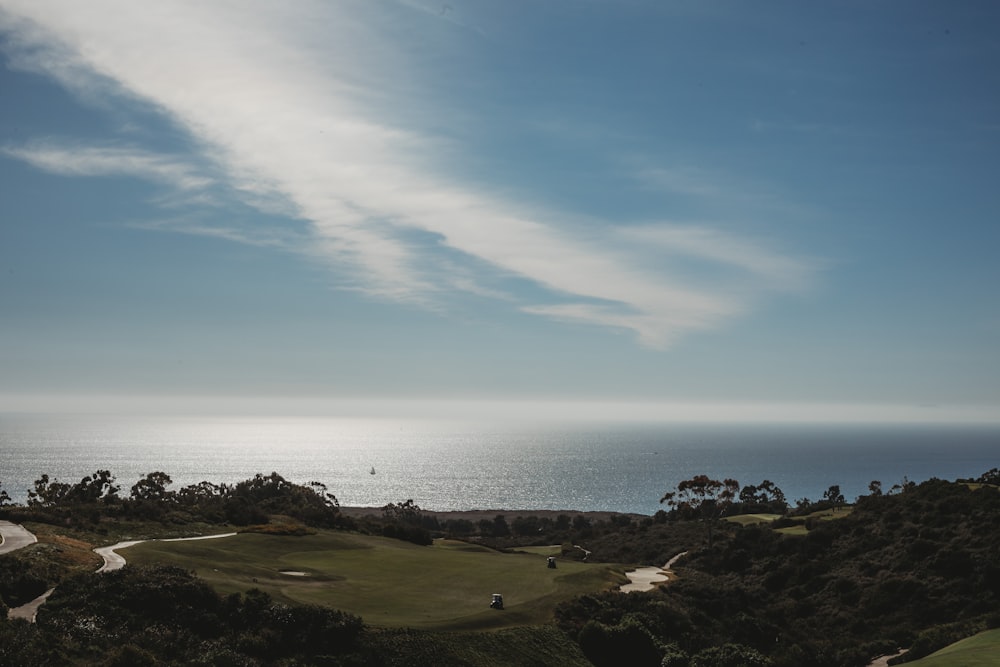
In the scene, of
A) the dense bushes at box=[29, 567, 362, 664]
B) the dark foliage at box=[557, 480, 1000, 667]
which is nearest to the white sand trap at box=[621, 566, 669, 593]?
the dark foliage at box=[557, 480, 1000, 667]

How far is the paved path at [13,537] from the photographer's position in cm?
3250

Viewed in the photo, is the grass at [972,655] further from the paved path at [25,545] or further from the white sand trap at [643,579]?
the paved path at [25,545]

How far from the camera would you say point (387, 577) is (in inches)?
1510

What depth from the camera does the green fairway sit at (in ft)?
101

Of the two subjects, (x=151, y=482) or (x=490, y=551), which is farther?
(x=151, y=482)

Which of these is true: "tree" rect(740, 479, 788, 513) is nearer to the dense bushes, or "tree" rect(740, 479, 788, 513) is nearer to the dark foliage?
the dark foliage

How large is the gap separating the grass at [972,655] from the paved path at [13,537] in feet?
126

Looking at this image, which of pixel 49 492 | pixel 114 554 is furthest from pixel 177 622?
pixel 49 492

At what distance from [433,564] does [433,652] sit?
17.4 meters

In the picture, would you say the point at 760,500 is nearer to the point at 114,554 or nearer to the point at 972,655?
the point at 972,655

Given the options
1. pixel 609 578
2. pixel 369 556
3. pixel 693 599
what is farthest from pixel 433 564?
pixel 693 599

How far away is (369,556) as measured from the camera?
45.0 m

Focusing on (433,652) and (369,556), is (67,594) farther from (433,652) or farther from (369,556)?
(369,556)

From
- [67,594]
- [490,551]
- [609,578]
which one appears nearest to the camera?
[67,594]
